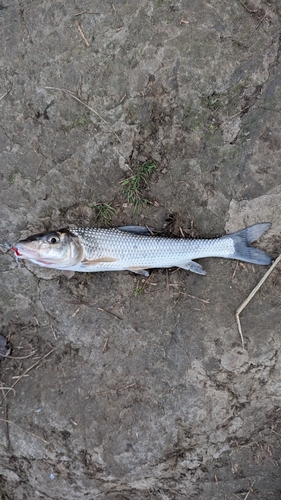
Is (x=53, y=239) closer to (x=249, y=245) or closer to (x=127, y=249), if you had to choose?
(x=127, y=249)

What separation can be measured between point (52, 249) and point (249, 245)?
223cm

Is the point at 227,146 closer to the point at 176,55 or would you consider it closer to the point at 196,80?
the point at 196,80

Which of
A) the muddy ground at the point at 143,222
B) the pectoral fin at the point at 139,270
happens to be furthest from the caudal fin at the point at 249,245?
the pectoral fin at the point at 139,270

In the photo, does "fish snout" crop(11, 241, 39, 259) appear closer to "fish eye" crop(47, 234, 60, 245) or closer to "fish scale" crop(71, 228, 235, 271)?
"fish eye" crop(47, 234, 60, 245)

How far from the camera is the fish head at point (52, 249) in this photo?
144 inches

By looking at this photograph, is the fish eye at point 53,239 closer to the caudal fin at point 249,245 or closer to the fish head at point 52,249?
the fish head at point 52,249

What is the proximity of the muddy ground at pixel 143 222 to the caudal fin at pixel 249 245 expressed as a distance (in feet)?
0.43

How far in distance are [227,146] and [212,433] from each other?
335 centimetres

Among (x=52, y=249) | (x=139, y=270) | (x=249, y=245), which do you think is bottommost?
(x=139, y=270)

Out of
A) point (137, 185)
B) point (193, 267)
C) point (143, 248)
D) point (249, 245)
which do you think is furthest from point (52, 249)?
point (249, 245)

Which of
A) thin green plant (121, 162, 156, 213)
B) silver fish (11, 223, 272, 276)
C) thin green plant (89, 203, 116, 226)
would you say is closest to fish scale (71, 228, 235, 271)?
silver fish (11, 223, 272, 276)

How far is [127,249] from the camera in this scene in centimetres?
396

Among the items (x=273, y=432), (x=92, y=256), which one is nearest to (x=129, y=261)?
(x=92, y=256)

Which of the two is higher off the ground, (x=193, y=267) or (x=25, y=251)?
(x=25, y=251)
